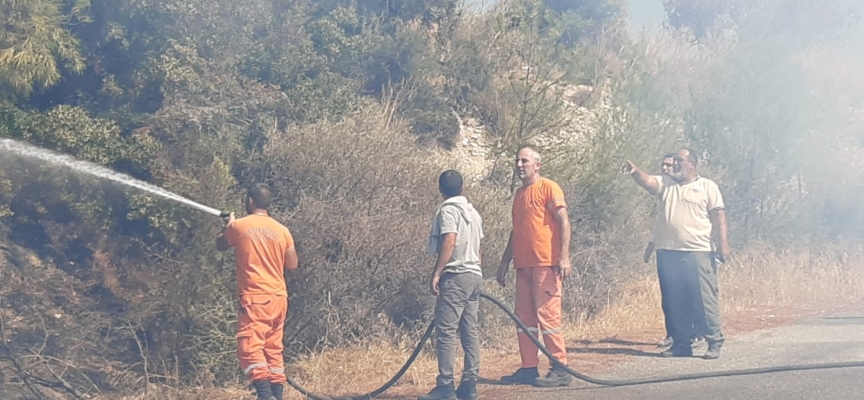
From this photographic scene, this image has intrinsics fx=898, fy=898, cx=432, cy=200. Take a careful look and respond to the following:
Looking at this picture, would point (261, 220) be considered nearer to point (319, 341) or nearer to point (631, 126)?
point (319, 341)

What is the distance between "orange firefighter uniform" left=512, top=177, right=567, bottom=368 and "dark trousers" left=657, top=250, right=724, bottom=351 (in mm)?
1835

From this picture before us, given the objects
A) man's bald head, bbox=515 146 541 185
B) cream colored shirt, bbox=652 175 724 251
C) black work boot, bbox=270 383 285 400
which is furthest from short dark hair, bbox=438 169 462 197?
cream colored shirt, bbox=652 175 724 251

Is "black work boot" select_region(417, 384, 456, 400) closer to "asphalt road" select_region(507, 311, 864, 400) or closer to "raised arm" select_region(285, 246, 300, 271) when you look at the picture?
"asphalt road" select_region(507, 311, 864, 400)

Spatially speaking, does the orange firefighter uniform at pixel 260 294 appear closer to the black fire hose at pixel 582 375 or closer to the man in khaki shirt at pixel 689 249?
the black fire hose at pixel 582 375

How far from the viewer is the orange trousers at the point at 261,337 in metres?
6.27

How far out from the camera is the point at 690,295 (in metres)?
8.57

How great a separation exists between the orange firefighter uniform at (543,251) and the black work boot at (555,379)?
0.33 ft

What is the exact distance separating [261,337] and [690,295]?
4.30 m

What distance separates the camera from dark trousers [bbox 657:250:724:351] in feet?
27.6

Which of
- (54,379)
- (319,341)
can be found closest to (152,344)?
(54,379)

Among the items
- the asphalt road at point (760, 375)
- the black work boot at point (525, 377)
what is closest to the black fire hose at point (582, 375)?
the asphalt road at point (760, 375)

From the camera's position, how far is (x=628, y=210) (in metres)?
13.3

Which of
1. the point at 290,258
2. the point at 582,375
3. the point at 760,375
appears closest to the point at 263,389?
the point at 290,258

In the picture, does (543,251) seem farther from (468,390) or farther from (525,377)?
(468,390)
